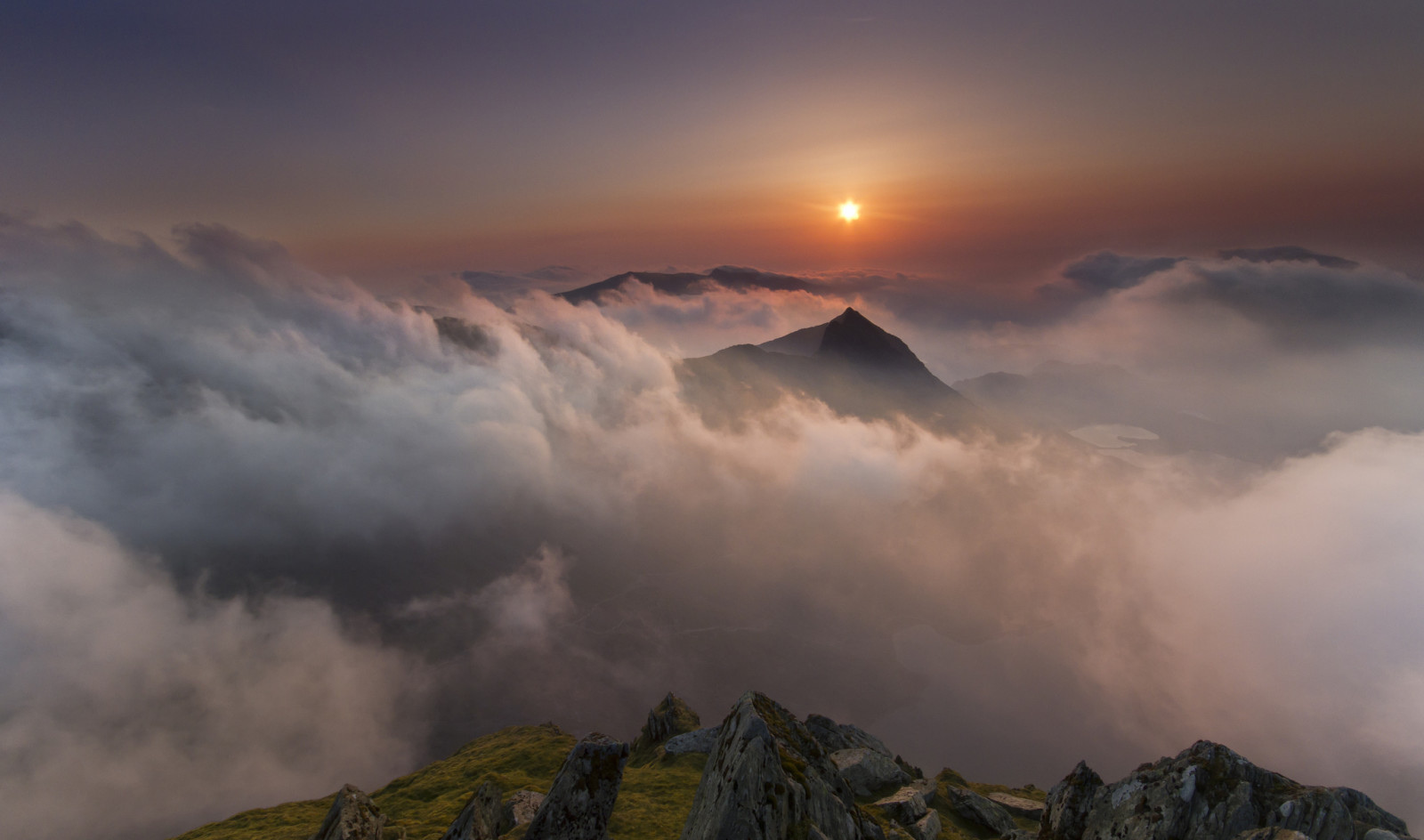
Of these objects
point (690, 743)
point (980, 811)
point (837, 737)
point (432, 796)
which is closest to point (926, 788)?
point (980, 811)

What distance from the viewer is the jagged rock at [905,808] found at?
200 ft

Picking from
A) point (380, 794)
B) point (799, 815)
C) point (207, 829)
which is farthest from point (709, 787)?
point (207, 829)

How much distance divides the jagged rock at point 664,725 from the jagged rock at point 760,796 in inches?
2672

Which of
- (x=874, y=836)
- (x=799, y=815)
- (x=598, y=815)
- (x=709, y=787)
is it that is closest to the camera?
(x=799, y=815)

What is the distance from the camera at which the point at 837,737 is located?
84.5m

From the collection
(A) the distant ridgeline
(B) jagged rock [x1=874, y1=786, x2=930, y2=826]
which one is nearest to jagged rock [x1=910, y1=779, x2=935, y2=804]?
(B) jagged rock [x1=874, y1=786, x2=930, y2=826]

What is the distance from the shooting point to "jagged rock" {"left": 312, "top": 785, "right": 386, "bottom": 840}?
38.4 m

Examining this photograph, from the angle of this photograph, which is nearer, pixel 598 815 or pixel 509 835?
pixel 598 815

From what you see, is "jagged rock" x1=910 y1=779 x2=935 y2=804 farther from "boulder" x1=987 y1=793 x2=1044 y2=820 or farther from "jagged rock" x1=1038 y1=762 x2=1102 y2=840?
"jagged rock" x1=1038 y1=762 x2=1102 y2=840

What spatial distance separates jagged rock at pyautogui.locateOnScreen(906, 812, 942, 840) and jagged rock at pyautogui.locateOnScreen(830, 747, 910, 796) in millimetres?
14422

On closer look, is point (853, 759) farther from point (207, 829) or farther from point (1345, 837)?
point (207, 829)

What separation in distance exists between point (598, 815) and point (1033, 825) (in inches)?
2868

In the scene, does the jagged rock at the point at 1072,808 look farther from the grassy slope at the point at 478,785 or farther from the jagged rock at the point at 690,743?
the jagged rock at the point at 690,743

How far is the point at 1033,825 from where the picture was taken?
7575 cm
